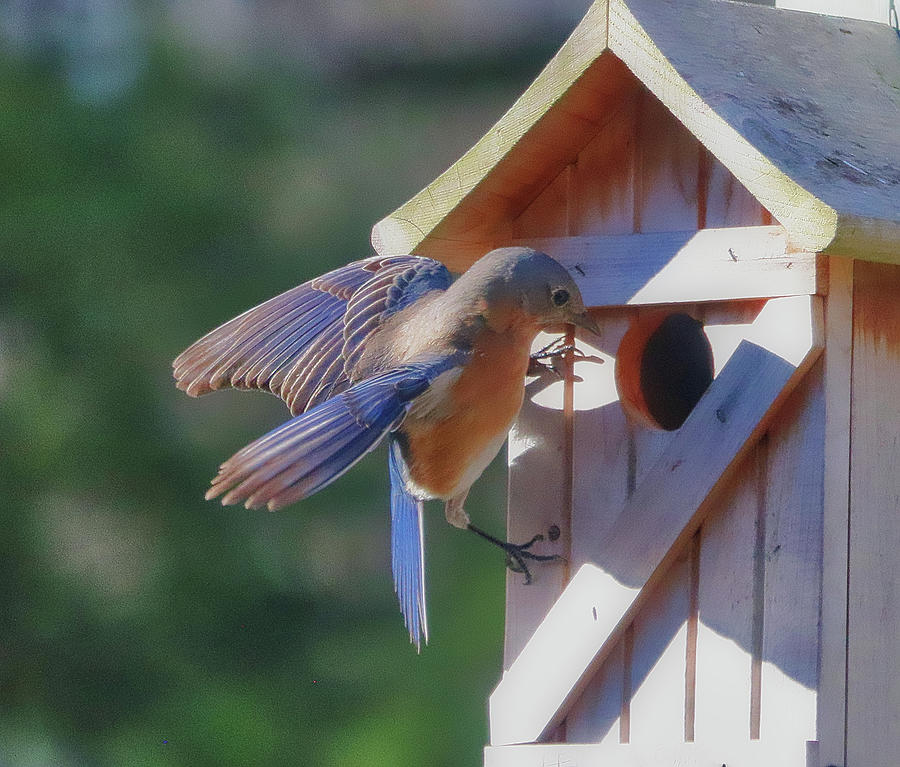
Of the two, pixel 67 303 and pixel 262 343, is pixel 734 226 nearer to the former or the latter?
pixel 262 343

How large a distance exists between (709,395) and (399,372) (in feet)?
1.65

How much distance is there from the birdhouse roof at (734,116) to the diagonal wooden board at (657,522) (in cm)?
17

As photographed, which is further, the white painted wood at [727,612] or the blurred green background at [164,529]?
the blurred green background at [164,529]

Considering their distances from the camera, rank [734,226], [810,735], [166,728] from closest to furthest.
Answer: [810,735] < [734,226] < [166,728]

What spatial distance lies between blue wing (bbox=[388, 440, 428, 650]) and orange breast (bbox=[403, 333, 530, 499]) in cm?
4

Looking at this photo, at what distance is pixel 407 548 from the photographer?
8.55 ft

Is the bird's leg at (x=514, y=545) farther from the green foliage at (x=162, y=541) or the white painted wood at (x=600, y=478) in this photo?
the green foliage at (x=162, y=541)

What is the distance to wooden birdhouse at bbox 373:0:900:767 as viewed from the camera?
7.70 ft

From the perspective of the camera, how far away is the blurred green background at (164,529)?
4.94m

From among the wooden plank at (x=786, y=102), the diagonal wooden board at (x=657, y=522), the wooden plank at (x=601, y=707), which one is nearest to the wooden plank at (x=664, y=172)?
the wooden plank at (x=786, y=102)

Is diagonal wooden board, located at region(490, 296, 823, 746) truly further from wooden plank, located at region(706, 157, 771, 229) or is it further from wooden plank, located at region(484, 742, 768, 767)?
wooden plank, located at region(706, 157, 771, 229)

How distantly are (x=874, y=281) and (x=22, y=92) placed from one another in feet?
11.6

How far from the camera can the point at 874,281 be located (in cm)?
243

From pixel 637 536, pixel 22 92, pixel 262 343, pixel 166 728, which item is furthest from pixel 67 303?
pixel 637 536
